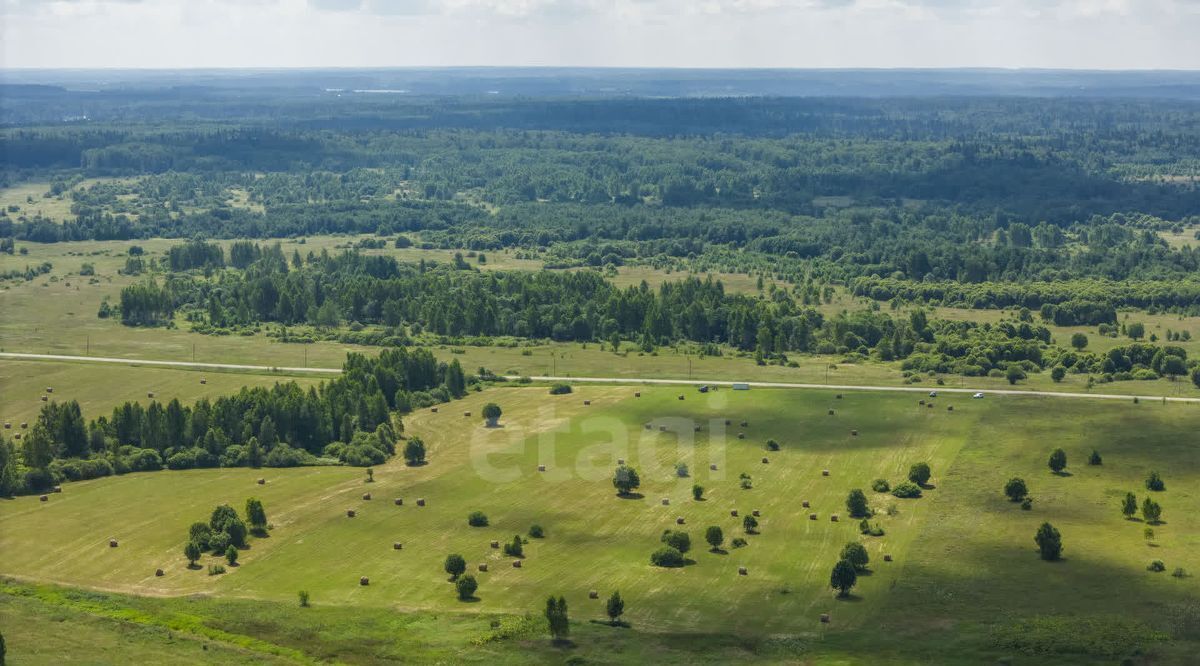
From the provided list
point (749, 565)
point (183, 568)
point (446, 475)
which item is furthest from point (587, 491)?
point (183, 568)

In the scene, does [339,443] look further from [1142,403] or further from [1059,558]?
[1142,403]

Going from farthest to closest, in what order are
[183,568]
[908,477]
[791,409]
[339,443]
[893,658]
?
1. [791,409]
2. [339,443]
3. [908,477]
4. [183,568]
5. [893,658]

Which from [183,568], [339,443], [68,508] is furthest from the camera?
[339,443]

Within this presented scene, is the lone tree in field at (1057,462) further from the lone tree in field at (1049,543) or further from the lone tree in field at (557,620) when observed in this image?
the lone tree in field at (557,620)

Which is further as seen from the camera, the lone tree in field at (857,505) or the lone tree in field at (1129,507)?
the lone tree in field at (857,505)

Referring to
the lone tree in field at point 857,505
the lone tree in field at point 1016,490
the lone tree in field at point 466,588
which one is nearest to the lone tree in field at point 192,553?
the lone tree in field at point 466,588

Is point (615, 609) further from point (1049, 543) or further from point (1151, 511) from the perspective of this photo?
point (1151, 511)

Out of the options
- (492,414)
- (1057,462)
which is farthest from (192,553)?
(1057,462)
